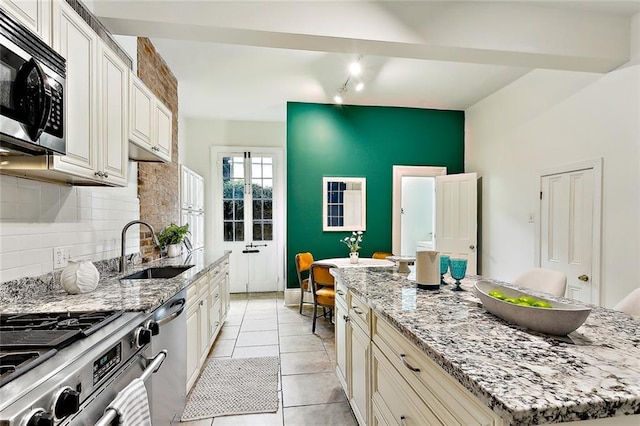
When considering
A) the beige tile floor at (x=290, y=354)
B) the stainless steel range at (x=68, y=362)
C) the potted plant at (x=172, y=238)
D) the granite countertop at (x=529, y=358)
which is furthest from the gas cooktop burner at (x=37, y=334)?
the potted plant at (x=172, y=238)

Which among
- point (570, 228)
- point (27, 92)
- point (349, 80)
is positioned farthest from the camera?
point (349, 80)

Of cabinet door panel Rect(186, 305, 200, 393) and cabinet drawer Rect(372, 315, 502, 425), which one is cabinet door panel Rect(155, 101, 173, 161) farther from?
cabinet drawer Rect(372, 315, 502, 425)

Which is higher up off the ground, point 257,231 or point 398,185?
point 398,185

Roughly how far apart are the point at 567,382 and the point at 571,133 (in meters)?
3.50

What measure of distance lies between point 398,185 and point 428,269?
3.49 meters

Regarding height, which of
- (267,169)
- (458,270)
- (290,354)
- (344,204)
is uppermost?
(267,169)

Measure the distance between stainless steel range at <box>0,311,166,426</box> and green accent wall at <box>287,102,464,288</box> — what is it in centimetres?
351

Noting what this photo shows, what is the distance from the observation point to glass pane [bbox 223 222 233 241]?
18.8ft

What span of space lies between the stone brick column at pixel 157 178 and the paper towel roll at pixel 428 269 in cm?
256

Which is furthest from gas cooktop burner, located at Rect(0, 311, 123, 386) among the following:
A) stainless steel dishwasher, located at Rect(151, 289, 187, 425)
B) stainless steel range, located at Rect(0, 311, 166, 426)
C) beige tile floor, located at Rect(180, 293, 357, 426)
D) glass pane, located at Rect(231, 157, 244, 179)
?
glass pane, located at Rect(231, 157, 244, 179)

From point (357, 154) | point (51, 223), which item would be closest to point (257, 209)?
point (357, 154)

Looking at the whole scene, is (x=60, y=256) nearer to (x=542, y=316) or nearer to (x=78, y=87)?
(x=78, y=87)

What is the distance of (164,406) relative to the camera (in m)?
1.58

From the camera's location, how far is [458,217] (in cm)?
486
